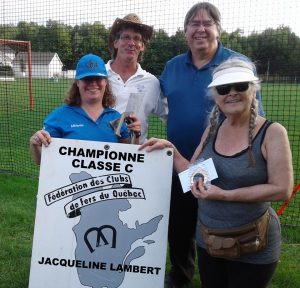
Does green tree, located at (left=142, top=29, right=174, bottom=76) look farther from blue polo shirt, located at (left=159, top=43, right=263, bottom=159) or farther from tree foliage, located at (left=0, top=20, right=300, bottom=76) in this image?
blue polo shirt, located at (left=159, top=43, right=263, bottom=159)

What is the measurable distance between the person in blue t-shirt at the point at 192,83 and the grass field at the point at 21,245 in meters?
1.20

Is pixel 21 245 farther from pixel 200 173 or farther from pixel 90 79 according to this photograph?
pixel 200 173

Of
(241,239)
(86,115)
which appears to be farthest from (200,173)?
(86,115)

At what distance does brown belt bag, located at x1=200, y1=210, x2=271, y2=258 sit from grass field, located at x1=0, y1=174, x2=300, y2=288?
1.67 meters

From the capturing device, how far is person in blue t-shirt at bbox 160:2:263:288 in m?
3.07

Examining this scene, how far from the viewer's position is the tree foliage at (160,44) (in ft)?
26.1

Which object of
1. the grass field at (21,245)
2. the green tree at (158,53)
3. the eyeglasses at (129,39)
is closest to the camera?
the eyeglasses at (129,39)

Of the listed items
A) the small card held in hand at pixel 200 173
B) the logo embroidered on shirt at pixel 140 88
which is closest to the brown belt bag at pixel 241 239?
the small card held in hand at pixel 200 173

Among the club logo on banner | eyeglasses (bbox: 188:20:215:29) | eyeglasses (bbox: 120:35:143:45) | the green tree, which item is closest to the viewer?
the club logo on banner

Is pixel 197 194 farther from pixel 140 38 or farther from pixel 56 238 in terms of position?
pixel 140 38

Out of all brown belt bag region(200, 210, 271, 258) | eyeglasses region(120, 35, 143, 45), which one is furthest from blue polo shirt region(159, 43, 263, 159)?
brown belt bag region(200, 210, 271, 258)

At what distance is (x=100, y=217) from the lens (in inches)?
107

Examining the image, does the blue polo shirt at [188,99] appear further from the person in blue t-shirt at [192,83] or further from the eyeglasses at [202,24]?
the eyeglasses at [202,24]

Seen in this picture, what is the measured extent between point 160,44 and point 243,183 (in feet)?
20.5
